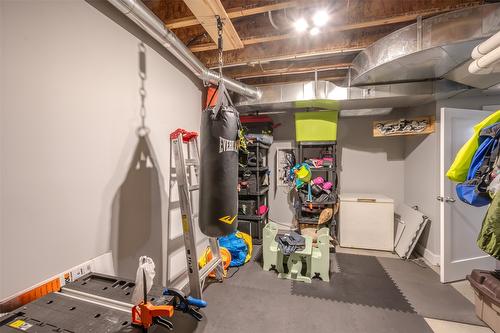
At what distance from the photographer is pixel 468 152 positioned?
1662mm

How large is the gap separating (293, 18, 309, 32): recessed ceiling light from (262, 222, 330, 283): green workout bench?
2.18 m

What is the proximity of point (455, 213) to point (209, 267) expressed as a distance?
2774 mm

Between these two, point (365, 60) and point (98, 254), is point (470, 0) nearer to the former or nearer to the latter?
point (365, 60)

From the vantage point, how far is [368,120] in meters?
3.86

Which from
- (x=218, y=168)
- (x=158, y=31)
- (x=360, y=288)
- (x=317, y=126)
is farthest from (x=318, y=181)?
(x=158, y=31)

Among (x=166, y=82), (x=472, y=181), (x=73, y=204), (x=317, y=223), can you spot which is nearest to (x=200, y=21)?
(x=166, y=82)

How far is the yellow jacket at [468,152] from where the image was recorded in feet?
5.25

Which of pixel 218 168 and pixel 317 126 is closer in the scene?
pixel 218 168

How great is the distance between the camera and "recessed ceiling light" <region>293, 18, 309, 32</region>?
1.87 m

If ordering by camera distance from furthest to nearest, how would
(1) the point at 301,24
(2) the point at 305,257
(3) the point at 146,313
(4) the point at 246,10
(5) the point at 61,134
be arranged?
(2) the point at 305,257, (1) the point at 301,24, (4) the point at 246,10, (5) the point at 61,134, (3) the point at 146,313

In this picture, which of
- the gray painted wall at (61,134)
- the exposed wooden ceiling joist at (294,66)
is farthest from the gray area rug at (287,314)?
the exposed wooden ceiling joist at (294,66)

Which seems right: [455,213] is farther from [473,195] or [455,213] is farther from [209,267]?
[209,267]

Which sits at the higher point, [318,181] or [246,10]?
[246,10]

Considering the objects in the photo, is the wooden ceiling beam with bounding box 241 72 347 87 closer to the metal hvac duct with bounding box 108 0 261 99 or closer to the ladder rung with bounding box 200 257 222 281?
the metal hvac duct with bounding box 108 0 261 99
